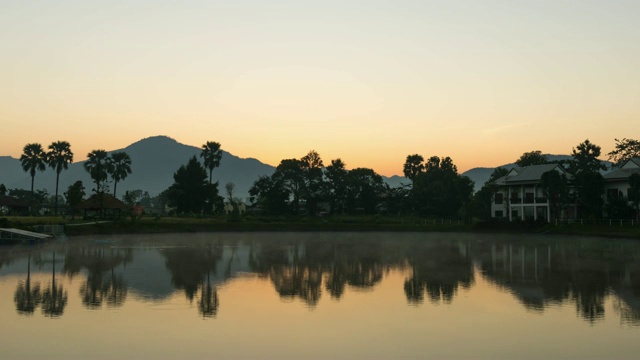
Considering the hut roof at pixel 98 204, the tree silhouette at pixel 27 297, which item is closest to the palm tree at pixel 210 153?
the hut roof at pixel 98 204

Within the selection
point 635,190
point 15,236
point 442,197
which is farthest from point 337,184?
point 15,236

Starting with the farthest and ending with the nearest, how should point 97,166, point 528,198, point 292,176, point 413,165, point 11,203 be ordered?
point 413,165 → point 292,176 → point 97,166 → point 11,203 → point 528,198

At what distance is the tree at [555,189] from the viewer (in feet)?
263

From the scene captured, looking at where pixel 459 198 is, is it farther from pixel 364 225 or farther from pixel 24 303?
pixel 24 303

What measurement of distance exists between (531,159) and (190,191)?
235ft

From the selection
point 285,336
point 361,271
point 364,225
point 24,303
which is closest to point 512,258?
point 361,271

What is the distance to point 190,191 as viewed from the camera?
109250mm

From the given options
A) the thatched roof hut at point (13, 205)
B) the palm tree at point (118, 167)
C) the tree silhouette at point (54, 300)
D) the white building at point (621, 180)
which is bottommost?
the tree silhouette at point (54, 300)

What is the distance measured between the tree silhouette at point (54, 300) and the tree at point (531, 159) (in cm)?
10713

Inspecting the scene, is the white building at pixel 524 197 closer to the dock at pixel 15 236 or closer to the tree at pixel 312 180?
the tree at pixel 312 180

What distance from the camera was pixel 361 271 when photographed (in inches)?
1217

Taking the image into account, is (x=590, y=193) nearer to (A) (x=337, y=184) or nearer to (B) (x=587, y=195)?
(B) (x=587, y=195)

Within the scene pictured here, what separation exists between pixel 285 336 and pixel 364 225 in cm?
7813

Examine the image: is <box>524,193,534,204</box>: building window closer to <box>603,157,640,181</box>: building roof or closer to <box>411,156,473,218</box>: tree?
<box>603,157,640,181</box>: building roof
